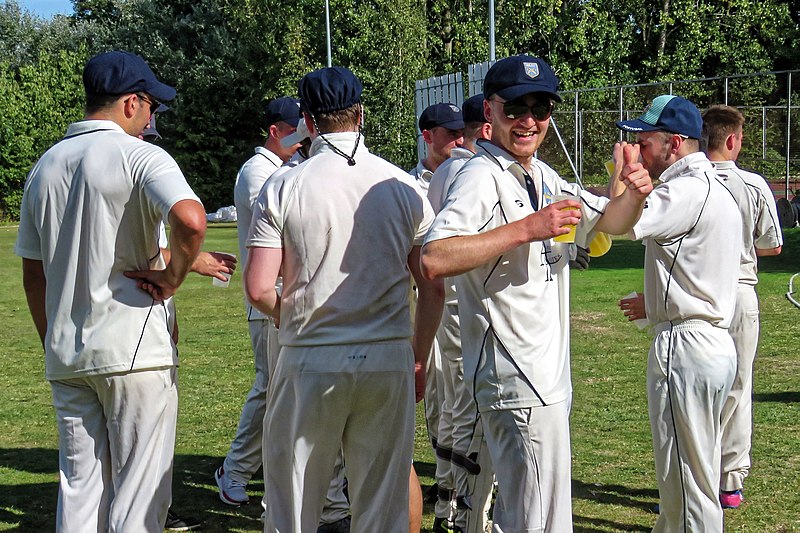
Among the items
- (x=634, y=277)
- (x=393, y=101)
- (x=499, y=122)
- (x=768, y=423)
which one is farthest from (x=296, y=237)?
(x=393, y=101)

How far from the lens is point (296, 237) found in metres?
4.29

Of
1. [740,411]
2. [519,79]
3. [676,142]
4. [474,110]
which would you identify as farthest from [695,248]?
[474,110]

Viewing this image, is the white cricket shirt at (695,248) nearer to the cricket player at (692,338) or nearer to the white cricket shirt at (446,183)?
the cricket player at (692,338)

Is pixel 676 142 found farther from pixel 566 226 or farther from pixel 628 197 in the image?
pixel 566 226

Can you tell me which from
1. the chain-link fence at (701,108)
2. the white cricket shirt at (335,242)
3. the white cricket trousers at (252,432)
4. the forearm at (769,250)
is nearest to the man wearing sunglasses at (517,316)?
the white cricket shirt at (335,242)

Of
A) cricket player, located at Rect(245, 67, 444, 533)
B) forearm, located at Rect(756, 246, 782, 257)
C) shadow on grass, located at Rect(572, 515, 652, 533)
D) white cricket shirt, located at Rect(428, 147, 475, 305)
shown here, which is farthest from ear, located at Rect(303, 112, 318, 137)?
forearm, located at Rect(756, 246, 782, 257)

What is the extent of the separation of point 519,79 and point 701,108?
27290mm

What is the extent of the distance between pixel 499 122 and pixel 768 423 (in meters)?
5.69

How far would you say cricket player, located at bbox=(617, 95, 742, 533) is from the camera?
5.09m

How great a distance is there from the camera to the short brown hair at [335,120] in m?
4.43

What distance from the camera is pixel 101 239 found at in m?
4.48

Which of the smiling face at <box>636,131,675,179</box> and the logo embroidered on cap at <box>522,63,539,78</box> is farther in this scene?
the smiling face at <box>636,131,675,179</box>

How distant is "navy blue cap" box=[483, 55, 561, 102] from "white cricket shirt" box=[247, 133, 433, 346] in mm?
587

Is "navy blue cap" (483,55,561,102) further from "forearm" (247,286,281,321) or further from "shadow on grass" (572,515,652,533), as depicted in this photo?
"shadow on grass" (572,515,652,533)
